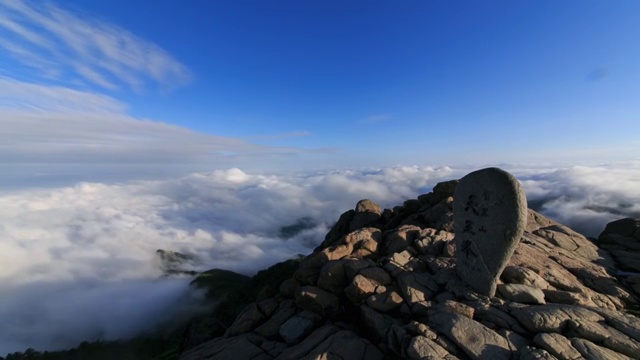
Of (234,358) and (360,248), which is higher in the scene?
(360,248)

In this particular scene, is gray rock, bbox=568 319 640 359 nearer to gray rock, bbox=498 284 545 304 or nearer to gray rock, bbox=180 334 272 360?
gray rock, bbox=498 284 545 304

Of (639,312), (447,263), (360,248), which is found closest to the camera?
(639,312)

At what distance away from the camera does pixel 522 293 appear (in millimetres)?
17562

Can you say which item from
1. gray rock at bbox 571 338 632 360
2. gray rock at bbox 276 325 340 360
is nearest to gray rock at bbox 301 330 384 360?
gray rock at bbox 276 325 340 360

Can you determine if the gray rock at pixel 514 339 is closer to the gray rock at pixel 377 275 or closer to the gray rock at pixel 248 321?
the gray rock at pixel 377 275

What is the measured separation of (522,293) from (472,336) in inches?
220

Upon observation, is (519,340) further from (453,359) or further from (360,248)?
(360,248)

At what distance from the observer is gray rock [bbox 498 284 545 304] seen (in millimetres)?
17234

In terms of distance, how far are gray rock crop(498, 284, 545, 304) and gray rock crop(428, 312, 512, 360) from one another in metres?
4.01

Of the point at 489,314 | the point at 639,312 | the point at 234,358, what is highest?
the point at 489,314

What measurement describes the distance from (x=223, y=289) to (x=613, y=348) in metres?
189

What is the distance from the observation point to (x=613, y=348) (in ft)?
44.9

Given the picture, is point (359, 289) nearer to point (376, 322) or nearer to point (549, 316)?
point (376, 322)

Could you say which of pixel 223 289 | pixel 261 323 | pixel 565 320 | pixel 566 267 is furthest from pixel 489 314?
pixel 223 289
